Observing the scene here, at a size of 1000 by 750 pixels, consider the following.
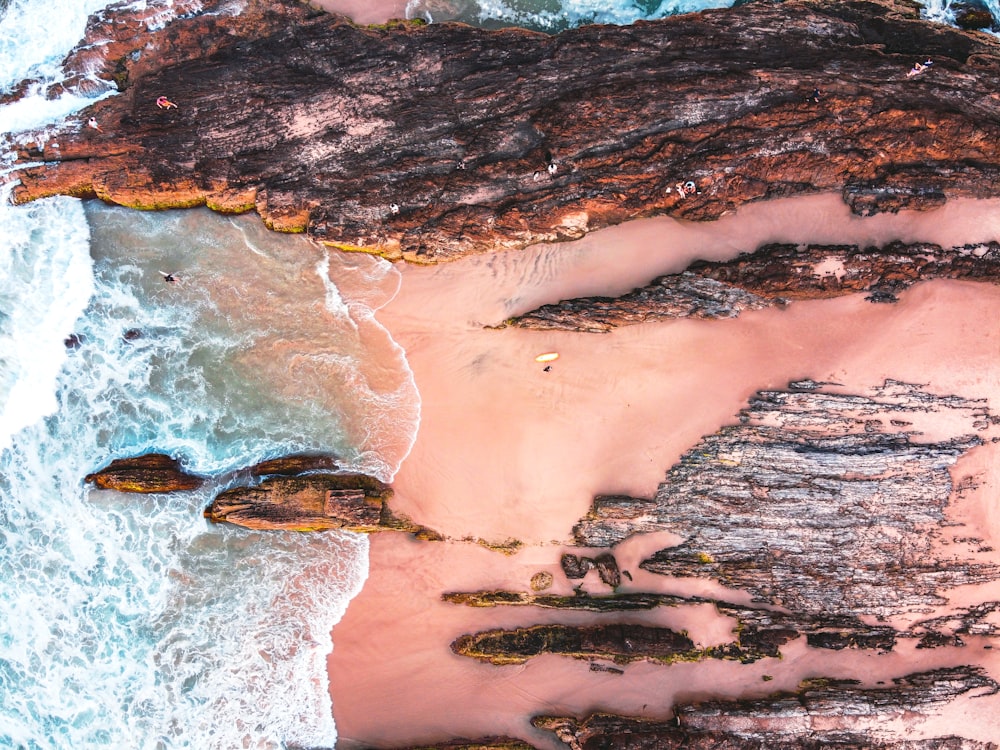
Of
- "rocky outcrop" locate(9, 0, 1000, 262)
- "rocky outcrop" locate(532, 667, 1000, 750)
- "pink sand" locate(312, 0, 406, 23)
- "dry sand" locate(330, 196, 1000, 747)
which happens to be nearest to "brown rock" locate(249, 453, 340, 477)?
"dry sand" locate(330, 196, 1000, 747)

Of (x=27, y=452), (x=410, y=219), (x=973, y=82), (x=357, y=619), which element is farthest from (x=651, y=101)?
(x=27, y=452)

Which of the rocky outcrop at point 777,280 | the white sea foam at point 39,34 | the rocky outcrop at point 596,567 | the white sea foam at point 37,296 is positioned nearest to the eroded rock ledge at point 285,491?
the white sea foam at point 37,296

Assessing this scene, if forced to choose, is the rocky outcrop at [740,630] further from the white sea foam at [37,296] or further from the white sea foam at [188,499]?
the white sea foam at [37,296]

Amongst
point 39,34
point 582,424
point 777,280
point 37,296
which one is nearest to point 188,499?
point 37,296

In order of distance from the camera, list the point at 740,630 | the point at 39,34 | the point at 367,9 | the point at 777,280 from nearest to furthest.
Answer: the point at 777,280 < the point at 740,630 < the point at 39,34 < the point at 367,9

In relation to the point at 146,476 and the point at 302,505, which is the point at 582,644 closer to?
the point at 302,505

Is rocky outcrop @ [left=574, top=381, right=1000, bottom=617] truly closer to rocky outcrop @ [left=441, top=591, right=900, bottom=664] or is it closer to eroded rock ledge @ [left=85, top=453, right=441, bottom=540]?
rocky outcrop @ [left=441, top=591, right=900, bottom=664]

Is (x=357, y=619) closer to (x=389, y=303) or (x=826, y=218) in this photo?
(x=389, y=303)
